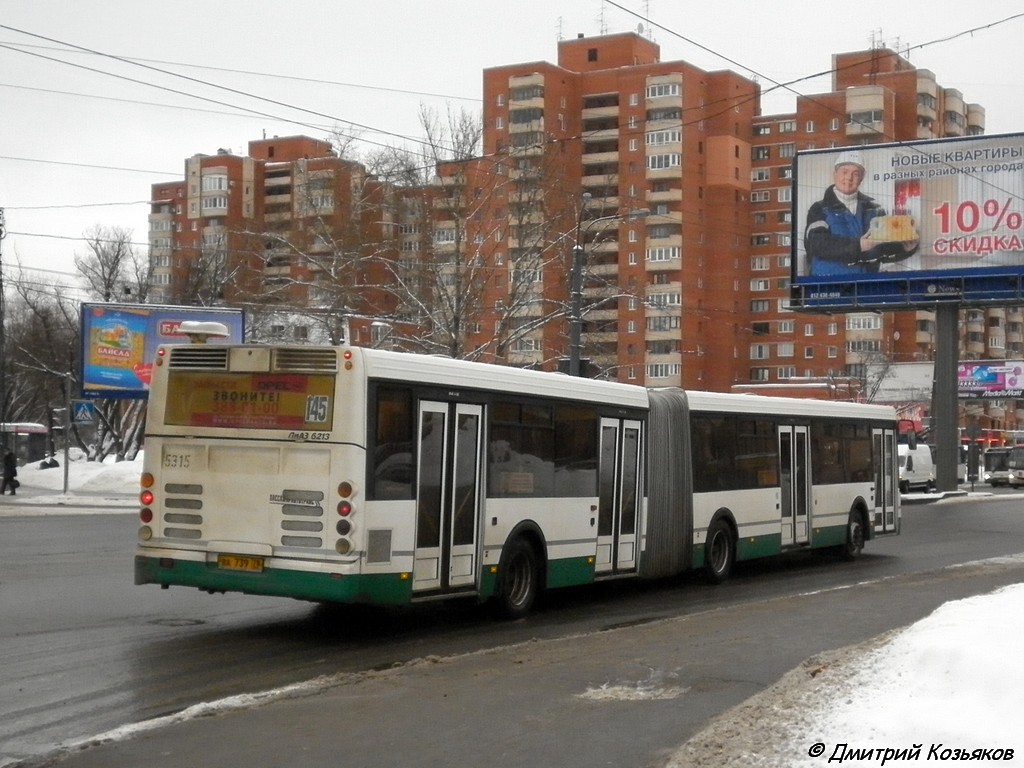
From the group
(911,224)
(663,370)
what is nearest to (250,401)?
(911,224)

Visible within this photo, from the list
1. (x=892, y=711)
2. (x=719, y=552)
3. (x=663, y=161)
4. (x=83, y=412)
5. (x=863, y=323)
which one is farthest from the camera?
(x=863, y=323)

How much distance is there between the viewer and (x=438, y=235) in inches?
1869

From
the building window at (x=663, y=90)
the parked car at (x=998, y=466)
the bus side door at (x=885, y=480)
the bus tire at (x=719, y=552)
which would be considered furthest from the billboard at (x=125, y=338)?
the building window at (x=663, y=90)

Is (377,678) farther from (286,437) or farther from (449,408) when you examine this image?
(449,408)

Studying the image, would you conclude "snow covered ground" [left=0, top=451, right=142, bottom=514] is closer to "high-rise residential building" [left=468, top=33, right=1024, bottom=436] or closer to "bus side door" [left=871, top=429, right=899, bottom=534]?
"bus side door" [left=871, top=429, right=899, bottom=534]

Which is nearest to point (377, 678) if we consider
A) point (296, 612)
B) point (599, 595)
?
point (296, 612)

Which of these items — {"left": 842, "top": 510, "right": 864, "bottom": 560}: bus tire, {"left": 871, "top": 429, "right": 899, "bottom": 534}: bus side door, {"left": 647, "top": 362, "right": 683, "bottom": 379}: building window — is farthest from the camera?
{"left": 647, "top": 362, "right": 683, "bottom": 379}: building window

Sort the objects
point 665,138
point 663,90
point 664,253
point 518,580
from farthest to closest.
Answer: point 664,253 < point 665,138 < point 663,90 < point 518,580

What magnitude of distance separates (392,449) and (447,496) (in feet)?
3.24

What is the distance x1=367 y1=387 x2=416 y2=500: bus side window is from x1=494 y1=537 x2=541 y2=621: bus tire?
81.2 inches

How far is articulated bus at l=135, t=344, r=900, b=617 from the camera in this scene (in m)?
12.0

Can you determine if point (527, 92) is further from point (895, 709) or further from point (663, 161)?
point (895, 709)

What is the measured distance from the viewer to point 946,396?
53.3m

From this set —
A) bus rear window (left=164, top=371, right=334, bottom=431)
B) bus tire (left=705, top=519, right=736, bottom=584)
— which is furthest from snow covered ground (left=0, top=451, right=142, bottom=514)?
bus rear window (left=164, top=371, right=334, bottom=431)
